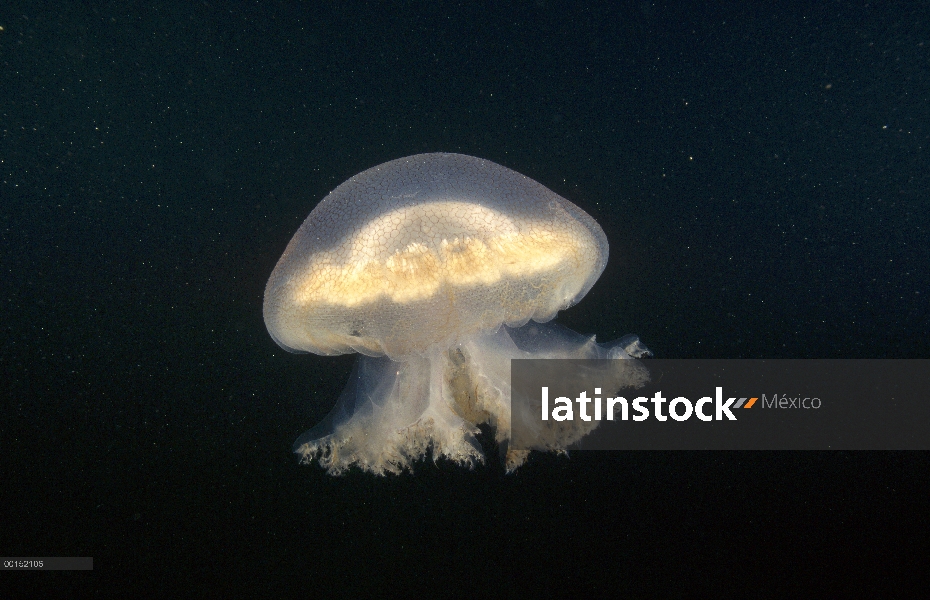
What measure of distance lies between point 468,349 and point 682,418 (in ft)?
5.01

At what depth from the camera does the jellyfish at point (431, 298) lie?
2.31m

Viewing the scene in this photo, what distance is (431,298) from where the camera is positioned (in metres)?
2.33

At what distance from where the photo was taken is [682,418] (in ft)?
11.2

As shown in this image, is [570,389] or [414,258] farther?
[570,389]

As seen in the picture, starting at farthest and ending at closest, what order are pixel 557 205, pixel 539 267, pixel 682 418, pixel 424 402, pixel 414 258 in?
pixel 682 418, pixel 424 402, pixel 557 205, pixel 539 267, pixel 414 258

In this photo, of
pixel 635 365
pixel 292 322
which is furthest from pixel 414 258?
pixel 635 365

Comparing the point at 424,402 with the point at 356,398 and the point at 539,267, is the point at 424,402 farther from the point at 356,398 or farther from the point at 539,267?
the point at 539,267

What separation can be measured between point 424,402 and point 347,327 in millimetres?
656

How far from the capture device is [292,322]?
2.59 m

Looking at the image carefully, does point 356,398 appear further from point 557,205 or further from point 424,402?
point 557,205

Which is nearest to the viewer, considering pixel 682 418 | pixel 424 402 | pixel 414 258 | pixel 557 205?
pixel 414 258

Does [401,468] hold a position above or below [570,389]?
below

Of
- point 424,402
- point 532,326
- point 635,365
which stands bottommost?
point 424,402

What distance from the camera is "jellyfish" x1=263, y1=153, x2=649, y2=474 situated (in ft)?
7.58
